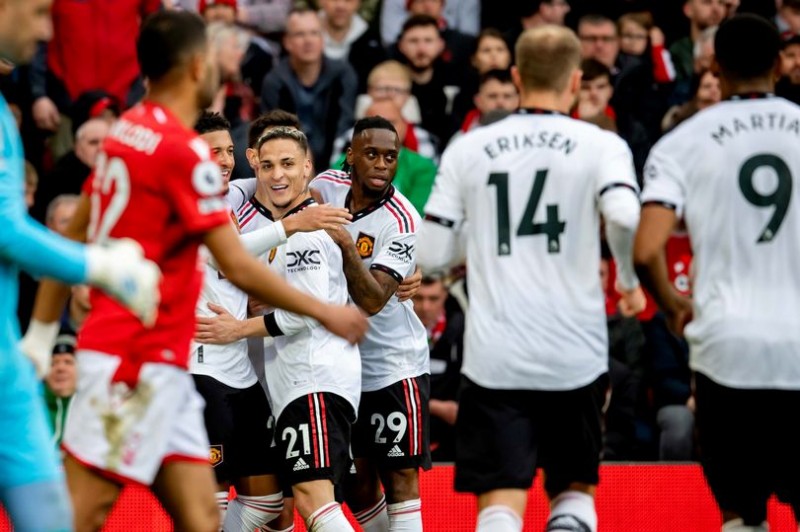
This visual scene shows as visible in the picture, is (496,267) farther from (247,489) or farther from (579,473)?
(247,489)

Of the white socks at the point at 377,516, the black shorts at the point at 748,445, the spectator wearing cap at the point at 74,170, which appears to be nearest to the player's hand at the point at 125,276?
the black shorts at the point at 748,445

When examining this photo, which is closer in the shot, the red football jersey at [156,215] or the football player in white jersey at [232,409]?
the red football jersey at [156,215]

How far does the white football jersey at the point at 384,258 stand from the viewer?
7.69 meters

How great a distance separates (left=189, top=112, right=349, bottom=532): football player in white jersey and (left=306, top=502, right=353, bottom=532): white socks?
66 centimetres

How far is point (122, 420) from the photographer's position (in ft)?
17.0

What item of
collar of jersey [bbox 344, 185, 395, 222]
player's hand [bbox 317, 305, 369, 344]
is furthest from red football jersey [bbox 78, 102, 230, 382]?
collar of jersey [bbox 344, 185, 395, 222]

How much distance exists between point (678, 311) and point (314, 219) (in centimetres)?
173

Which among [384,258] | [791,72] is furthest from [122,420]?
[791,72]

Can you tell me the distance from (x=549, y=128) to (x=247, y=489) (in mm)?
2868

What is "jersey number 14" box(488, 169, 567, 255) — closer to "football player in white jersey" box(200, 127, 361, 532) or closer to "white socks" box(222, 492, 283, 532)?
"football player in white jersey" box(200, 127, 361, 532)

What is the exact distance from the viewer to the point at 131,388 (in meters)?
5.19

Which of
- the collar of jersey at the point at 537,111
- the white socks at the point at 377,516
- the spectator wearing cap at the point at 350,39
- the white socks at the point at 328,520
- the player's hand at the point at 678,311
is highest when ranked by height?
the spectator wearing cap at the point at 350,39

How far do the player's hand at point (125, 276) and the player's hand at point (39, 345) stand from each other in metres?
0.61

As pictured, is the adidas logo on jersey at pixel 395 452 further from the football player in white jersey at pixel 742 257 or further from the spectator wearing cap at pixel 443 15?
the spectator wearing cap at pixel 443 15
